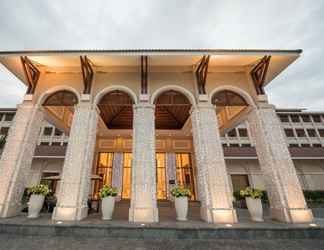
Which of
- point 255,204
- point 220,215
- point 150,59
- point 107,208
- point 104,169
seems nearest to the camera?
point 220,215

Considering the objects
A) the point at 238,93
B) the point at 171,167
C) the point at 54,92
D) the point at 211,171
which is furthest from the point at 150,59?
the point at 171,167

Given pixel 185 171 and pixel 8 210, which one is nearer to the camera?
pixel 8 210

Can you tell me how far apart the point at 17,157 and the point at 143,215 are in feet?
17.6

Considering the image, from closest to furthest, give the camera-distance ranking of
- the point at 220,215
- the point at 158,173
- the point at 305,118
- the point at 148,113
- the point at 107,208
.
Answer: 1. the point at 220,215
2. the point at 107,208
3. the point at 148,113
4. the point at 158,173
5. the point at 305,118

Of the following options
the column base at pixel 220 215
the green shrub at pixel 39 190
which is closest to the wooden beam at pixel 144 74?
the column base at pixel 220 215

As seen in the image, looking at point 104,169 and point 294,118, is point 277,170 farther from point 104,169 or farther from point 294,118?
point 294,118

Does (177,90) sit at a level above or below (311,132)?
below

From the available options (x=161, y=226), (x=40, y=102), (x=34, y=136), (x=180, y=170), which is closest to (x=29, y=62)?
(x=40, y=102)

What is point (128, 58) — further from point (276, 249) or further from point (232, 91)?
point (276, 249)

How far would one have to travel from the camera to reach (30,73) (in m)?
7.38

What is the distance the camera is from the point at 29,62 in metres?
7.17

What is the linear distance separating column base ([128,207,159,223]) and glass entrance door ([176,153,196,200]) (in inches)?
263

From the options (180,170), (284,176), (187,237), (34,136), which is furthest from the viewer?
(180,170)

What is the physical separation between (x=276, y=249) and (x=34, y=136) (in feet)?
30.2
